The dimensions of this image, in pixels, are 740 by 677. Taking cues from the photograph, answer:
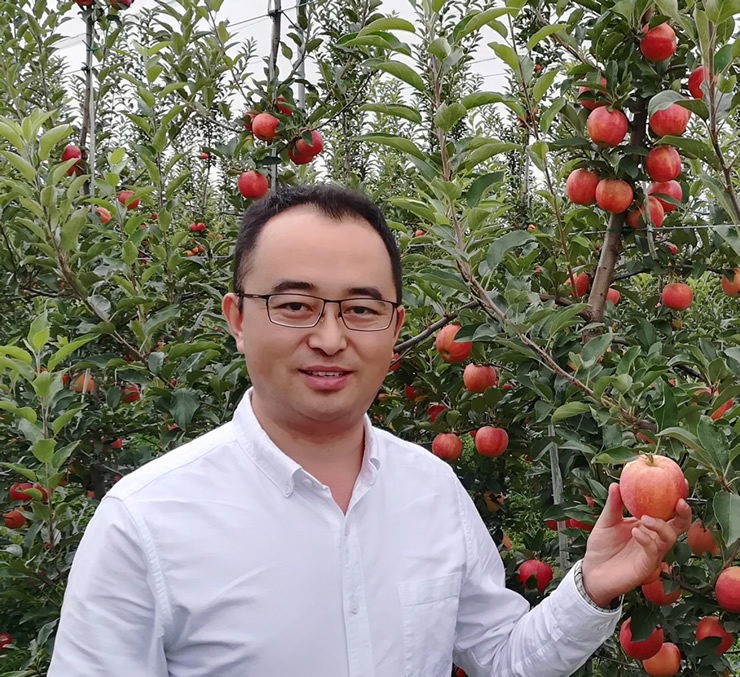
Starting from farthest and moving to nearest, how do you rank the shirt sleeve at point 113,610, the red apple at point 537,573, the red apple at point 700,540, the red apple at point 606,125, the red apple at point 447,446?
the red apple at point 447,446, the red apple at point 537,573, the red apple at point 606,125, the red apple at point 700,540, the shirt sleeve at point 113,610

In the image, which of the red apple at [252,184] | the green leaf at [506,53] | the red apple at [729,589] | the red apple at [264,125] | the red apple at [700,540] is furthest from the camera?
the red apple at [252,184]

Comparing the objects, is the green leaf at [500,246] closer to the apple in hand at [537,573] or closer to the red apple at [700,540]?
the red apple at [700,540]

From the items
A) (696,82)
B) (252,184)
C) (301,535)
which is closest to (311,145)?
(252,184)

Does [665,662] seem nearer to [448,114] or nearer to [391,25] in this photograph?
[448,114]

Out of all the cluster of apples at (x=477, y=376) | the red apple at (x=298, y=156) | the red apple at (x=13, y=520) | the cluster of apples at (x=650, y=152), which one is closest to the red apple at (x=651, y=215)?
the cluster of apples at (x=650, y=152)

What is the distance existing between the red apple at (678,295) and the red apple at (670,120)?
0.56 meters

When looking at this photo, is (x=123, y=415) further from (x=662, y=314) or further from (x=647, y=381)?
(x=662, y=314)

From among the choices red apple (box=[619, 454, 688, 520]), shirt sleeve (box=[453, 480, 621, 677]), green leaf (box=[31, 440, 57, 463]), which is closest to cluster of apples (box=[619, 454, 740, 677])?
red apple (box=[619, 454, 688, 520])

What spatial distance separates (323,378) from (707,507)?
0.86m

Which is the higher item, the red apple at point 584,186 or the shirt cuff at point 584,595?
the red apple at point 584,186

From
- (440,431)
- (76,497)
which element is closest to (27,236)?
(76,497)

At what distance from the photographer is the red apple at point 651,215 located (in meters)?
2.16

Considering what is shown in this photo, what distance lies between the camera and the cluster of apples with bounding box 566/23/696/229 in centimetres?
195

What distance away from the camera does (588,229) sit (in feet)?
8.05
